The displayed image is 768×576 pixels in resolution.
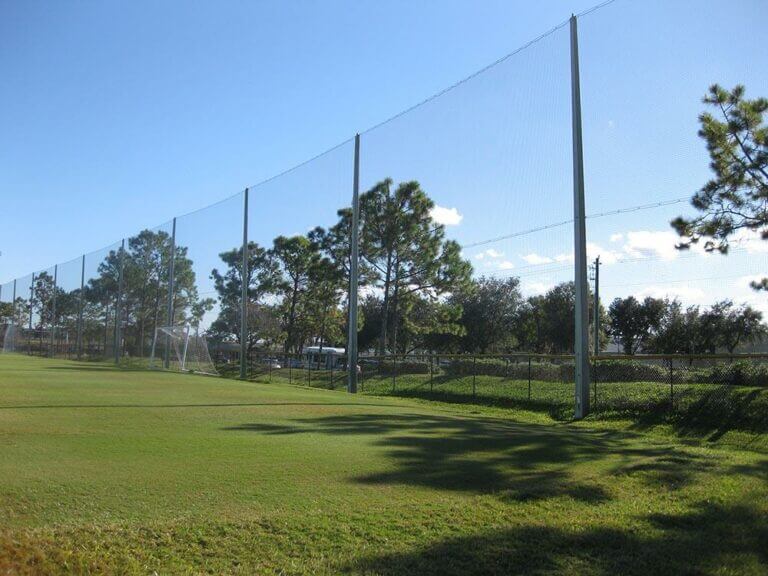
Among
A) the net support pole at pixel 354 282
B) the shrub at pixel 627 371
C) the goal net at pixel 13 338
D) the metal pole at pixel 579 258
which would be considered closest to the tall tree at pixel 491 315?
the net support pole at pixel 354 282

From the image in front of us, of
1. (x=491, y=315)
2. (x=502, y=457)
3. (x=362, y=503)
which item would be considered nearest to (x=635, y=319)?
(x=491, y=315)

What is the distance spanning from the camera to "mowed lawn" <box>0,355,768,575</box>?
4.46 meters

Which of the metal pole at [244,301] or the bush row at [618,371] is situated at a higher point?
the metal pole at [244,301]

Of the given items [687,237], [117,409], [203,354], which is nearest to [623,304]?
[203,354]

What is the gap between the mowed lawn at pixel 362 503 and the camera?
14.6 feet

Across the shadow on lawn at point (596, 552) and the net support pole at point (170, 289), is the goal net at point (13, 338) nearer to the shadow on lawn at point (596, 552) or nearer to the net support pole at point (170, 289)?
the net support pole at point (170, 289)

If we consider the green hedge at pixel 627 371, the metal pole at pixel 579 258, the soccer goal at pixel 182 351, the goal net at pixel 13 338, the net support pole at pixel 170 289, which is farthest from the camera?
the goal net at pixel 13 338

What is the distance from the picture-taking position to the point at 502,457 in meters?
8.34

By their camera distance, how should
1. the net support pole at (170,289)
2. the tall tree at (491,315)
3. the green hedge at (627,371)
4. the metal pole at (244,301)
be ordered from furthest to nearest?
the tall tree at (491,315) → the net support pole at (170,289) → the metal pole at (244,301) → the green hedge at (627,371)

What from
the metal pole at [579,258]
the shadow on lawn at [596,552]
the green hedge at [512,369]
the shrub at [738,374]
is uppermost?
the metal pole at [579,258]

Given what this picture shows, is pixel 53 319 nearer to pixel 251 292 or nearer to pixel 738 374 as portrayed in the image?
pixel 251 292

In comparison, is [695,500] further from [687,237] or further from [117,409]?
[117,409]

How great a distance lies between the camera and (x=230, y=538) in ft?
15.5

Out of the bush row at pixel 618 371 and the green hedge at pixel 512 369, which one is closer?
the bush row at pixel 618 371
